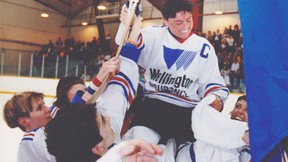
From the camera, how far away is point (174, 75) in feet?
3.78

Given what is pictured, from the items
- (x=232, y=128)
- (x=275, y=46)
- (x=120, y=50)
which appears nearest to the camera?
(x=275, y=46)

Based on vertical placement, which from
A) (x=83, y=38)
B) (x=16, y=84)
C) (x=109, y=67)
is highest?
(x=83, y=38)

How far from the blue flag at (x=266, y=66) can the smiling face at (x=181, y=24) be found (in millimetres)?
539

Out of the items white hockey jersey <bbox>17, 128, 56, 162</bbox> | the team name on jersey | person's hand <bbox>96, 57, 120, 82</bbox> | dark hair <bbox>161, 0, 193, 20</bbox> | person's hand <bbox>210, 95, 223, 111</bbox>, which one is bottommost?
white hockey jersey <bbox>17, 128, 56, 162</bbox>

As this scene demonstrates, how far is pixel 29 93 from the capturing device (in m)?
1.50

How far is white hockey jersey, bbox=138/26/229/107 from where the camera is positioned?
Result: 115cm

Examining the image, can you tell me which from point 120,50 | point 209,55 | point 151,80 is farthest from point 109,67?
point 209,55

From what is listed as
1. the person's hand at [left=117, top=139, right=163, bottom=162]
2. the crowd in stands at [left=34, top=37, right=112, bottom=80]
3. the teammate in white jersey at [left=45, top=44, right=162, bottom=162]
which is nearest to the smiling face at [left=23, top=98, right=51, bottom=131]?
the teammate in white jersey at [left=45, top=44, right=162, bottom=162]

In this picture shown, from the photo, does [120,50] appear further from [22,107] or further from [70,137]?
[22,107]

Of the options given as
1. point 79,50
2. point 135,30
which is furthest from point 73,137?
point 79,50

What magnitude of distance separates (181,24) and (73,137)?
538 millimetres

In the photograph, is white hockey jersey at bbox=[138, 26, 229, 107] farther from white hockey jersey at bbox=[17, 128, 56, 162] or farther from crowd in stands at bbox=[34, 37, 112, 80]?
crowd in stands at bbox=[34, 37, 112, 80]

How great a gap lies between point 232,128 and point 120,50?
14.9 inches

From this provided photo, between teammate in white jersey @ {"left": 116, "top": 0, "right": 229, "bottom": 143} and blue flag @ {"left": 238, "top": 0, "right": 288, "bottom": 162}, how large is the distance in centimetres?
52
